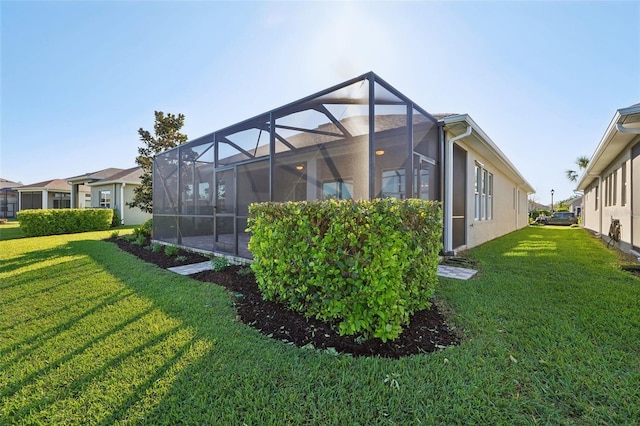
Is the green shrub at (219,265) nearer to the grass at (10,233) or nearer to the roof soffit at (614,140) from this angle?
the roof soffit at (614,140)

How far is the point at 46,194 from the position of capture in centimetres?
2297

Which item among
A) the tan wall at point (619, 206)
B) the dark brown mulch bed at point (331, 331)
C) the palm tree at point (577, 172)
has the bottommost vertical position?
A: the dark brown mulch bed at point (331, 331)

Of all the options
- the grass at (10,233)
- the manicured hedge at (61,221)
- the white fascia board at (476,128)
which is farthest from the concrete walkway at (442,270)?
the manicured hedge at (61,221)

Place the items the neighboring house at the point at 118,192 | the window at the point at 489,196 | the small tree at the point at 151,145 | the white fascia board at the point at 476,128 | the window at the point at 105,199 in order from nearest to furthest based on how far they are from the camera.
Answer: the white fascia board at the point at 476,128
the window at the point at 489,196
the small tree at the point at 151,145
the neighboring house at the point at 118,192
the window at the point at 105,199

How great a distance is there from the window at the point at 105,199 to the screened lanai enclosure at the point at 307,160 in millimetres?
14436

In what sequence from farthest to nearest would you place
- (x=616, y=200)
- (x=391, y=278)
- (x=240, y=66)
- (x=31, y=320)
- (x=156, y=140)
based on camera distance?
1. (x=156, y=140)
2. (x=616, y=200)
3. (x=240, y=66)
4. (x=31, y=320)
5. (x=391, y=278)

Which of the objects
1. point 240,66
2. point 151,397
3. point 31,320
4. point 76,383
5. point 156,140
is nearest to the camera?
point 151,397

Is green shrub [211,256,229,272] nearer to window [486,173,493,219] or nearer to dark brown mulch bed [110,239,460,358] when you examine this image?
dark brown mulch bed [110,239,460,358]

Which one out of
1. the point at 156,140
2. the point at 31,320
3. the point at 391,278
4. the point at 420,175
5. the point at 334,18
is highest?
the point at 334,18

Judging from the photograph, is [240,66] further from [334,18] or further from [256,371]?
[256,371]

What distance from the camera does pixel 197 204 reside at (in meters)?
7.24

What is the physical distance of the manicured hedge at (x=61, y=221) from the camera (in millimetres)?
11656

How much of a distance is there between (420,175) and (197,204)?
5337 millimetres

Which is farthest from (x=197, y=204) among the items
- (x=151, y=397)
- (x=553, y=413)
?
(x=553, y=413)
